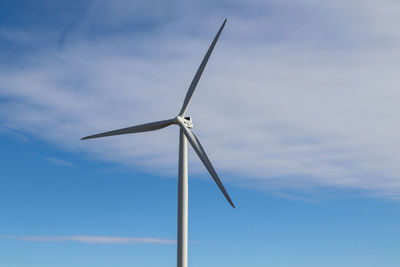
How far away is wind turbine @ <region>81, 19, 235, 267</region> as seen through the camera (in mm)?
45062

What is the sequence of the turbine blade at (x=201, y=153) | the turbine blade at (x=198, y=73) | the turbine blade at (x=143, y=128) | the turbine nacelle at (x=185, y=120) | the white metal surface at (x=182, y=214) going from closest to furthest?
the white metal surface at (x=182, y=214) → the turbine blade at (x=201, y=153) → the turbine nacelle at (x=185, y=120) → the turbine blade at (x=143, y=128) → the turbine blade at (x=198, y=73)

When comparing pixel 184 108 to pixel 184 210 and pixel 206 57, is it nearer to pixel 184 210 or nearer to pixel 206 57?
pixel 206 57

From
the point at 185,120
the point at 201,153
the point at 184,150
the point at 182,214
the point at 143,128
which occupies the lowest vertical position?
the point at 182,214

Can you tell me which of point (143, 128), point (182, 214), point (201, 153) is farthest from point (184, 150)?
point (182, 214)

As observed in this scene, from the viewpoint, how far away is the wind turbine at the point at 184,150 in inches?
1774

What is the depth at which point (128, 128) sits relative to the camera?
173ft

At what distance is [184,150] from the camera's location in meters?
48.1

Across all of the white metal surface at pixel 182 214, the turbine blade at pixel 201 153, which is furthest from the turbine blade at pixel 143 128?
the white metal surface at pixel 182 214

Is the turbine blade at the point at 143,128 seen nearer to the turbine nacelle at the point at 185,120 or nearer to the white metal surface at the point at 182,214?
the turbine nacelle at the point at 185,120

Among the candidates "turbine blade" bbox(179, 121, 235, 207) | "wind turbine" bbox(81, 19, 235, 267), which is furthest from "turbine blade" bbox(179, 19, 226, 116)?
"turbine blade" bbox(179, 121, 235, 207)

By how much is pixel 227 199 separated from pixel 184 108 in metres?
10.7

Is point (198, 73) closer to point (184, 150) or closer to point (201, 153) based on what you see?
point (184, 150)

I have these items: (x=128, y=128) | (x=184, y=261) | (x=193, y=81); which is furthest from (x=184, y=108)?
(x=184, y=261)

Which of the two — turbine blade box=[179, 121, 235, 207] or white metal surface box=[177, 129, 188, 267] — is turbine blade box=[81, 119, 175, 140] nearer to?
turbine blade box=[179, 121, 235, 207]
